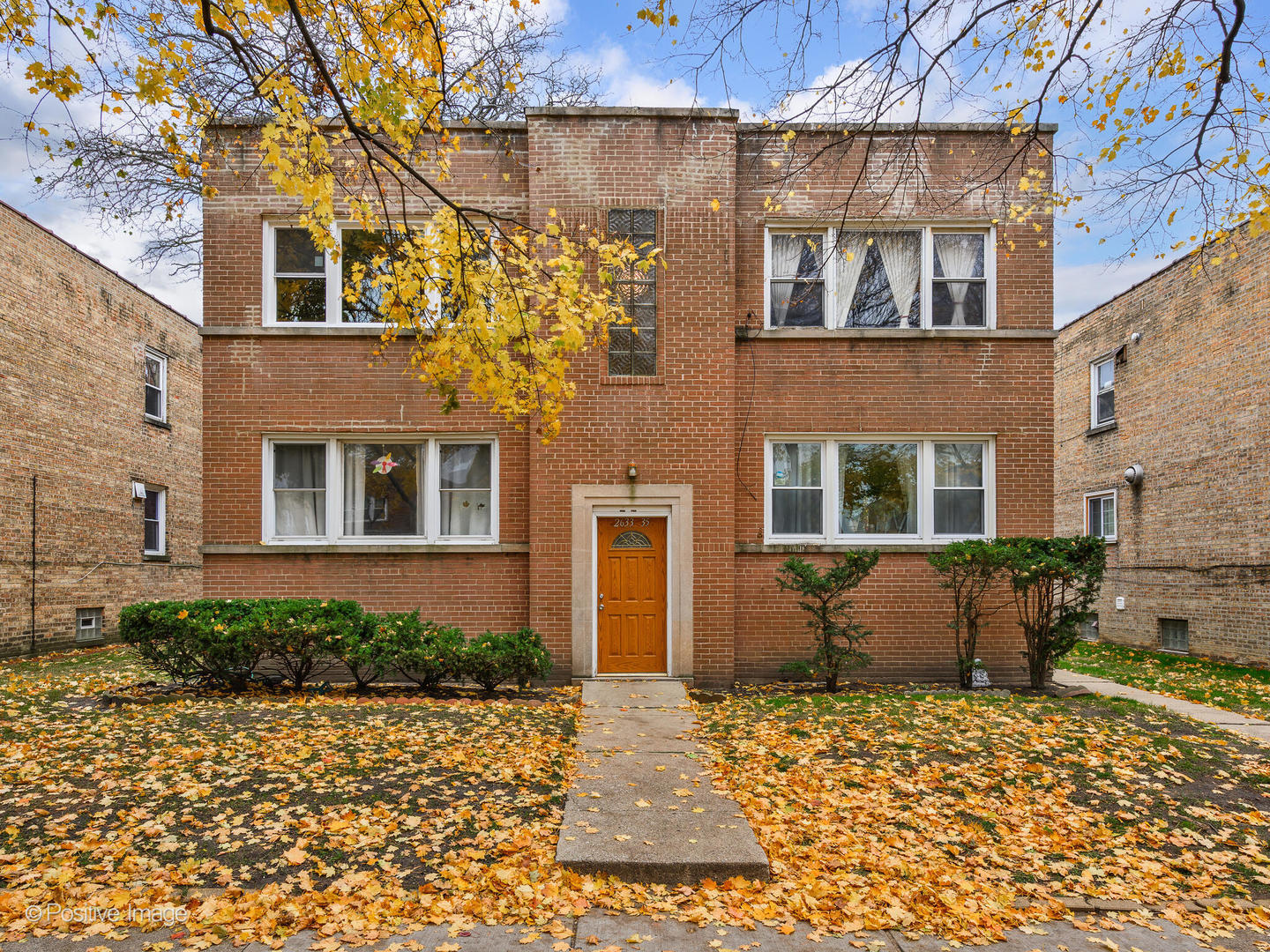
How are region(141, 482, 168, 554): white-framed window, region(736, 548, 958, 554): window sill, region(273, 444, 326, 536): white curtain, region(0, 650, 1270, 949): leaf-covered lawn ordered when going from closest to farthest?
region(0, 650, 1270, 949): leaf-covered lawn
region(736, 548, 958, 554): window sill
region(273, 444, 326, 536): white curtain
region(141, 482, 168, 554): white-framed window

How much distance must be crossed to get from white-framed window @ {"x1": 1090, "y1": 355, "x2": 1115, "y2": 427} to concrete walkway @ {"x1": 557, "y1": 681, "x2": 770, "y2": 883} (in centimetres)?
1582

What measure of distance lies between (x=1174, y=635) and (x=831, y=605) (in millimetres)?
10900

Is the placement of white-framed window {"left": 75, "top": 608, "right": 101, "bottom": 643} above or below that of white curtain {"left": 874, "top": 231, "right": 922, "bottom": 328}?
below

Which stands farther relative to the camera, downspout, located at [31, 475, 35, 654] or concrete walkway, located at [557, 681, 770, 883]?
downspout, located at [31, 475, 35, 654]

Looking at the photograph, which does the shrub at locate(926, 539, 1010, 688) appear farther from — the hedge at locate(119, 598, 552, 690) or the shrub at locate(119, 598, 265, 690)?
the shrub at locate(119, 598, 265, 690)

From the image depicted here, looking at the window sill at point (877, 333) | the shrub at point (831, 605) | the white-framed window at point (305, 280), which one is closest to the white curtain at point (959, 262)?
the window sill at point (877, 333)

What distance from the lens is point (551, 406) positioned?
280 inches

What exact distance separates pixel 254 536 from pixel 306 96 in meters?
6.75

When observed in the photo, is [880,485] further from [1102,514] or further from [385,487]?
[1102,514]

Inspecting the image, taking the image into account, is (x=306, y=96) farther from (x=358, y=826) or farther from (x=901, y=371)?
(x=901, y=371)

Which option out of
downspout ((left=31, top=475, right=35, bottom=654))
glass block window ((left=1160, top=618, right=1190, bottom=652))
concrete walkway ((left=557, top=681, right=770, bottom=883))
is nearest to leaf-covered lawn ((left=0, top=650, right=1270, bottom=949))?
concrete walkway ((left=557, top=681, right=770, bottom=883))

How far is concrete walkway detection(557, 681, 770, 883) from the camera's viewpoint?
4605mm

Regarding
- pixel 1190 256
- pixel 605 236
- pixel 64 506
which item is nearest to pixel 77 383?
pixel 64 506

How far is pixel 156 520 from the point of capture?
1852 centimetres
